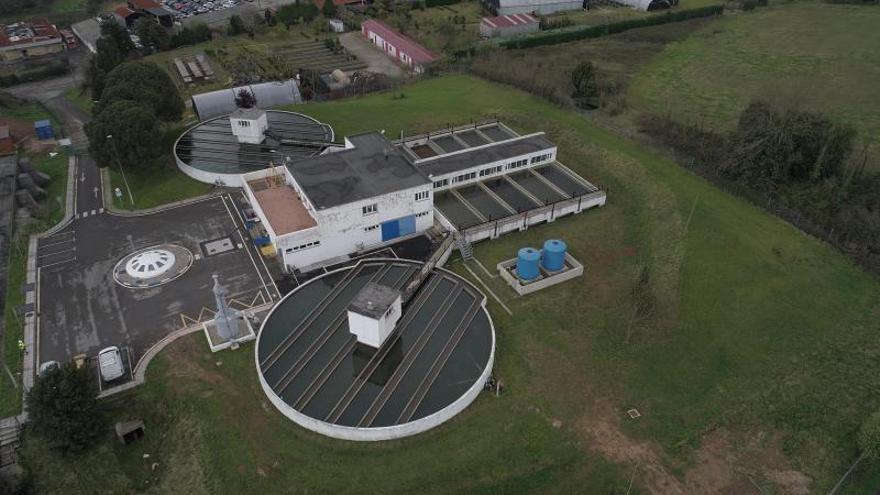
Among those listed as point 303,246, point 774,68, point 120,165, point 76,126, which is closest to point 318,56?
point 76,126

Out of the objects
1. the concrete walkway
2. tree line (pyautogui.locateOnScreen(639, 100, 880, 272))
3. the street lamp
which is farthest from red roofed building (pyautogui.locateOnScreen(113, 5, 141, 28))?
tree line (pyautogui.locateOnScreen(639, 100, 880, 272))

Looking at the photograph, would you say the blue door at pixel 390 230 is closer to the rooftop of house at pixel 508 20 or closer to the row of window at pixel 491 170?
the row of window at pixel 491 170

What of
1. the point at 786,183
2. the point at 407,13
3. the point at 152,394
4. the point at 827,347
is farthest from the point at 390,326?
the point at 407,13

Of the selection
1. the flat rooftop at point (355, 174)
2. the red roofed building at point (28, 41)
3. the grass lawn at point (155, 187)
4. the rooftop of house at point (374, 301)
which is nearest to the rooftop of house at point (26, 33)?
the red roofed building at point (28, 41)

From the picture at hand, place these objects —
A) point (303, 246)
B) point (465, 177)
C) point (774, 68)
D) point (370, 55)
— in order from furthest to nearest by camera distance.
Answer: point (370, 55)
point (774, 68)
point (465, 177)
point (303, 246)

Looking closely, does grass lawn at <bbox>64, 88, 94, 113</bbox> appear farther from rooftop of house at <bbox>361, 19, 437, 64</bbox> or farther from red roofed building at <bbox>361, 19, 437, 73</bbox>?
rooftop of house at <bbox>361, 19, 437, 64</bbox>

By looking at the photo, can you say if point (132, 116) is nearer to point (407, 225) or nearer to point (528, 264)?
point (407, 225)
